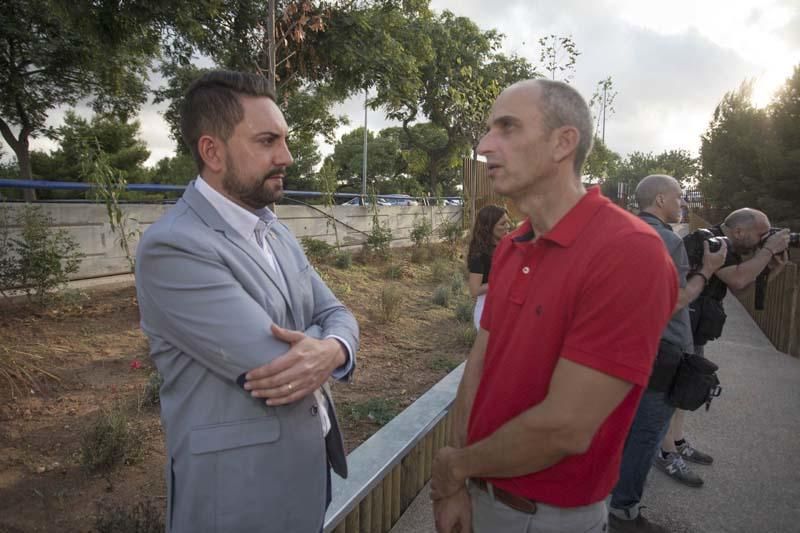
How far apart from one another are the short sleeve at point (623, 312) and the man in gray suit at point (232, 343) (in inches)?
28.6

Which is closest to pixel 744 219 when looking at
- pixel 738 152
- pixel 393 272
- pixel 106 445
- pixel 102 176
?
pixel 106 445

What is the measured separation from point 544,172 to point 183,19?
600cm

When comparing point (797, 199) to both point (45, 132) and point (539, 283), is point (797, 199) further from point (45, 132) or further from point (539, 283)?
point (45, 132)

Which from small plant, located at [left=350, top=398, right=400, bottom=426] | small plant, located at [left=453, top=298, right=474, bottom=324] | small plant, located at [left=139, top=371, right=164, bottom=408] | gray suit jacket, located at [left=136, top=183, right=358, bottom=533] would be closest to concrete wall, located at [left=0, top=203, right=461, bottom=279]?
small plant, located at [left=139, top=371, right=164, bottom=408]

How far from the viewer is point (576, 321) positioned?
1227 millimetres

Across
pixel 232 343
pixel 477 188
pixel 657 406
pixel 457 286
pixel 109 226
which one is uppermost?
pixel 477 188

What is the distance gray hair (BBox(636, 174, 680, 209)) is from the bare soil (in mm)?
2267

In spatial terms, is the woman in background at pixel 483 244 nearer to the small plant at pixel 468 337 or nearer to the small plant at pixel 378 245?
the small plant at pixel 468 337

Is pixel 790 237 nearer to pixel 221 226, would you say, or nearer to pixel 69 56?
pixel 221 226

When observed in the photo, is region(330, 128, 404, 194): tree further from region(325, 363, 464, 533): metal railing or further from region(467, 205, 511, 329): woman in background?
region(325, 363, 464, 533): metal railing

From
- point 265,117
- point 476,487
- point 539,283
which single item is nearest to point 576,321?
point 539,283

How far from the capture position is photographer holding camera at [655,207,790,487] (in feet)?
10.6

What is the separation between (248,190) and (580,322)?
1018 millimetres

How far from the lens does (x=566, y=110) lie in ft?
4.71
